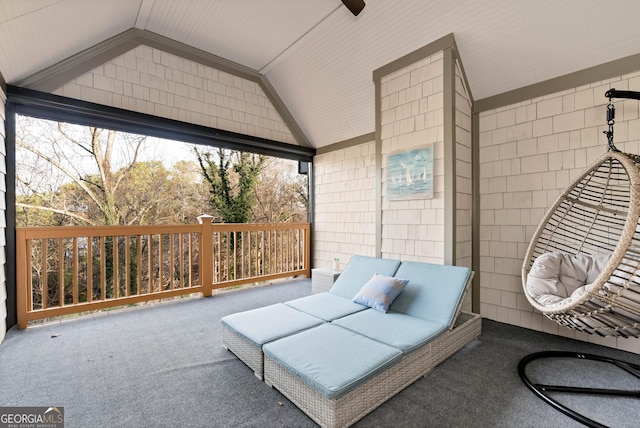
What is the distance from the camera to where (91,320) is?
10.9 feet

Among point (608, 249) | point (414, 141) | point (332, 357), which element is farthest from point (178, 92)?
point (608, 249)

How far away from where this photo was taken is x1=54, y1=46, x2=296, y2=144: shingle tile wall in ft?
11.7

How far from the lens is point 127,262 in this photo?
12.3 ft

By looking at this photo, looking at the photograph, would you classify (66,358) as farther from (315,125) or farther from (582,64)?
(582,64)

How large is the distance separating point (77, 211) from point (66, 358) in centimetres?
430

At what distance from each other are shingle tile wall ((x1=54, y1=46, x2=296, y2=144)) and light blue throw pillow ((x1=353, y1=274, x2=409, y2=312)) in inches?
132

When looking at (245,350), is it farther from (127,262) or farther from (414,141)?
(414,141)

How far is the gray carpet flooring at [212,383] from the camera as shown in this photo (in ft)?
5.53

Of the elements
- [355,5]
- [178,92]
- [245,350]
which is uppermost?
[355,5]

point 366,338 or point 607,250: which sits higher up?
point 607,250

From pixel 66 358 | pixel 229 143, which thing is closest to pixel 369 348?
pixel 66 358

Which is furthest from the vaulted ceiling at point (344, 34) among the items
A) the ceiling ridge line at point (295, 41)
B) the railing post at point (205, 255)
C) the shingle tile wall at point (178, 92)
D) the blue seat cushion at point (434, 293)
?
the railing post at point (205, 255)

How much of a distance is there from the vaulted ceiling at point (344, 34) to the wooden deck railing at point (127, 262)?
187 cm
